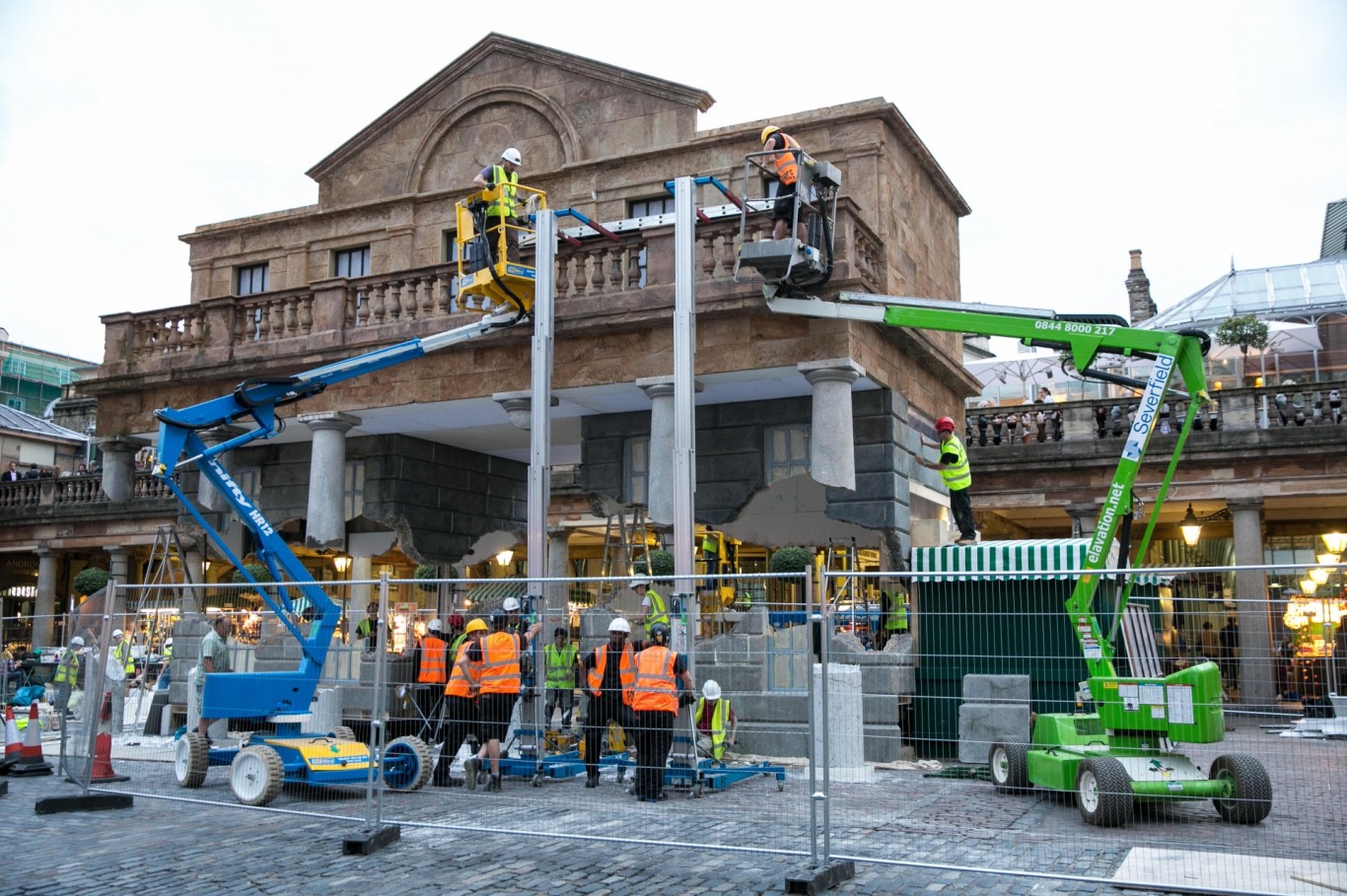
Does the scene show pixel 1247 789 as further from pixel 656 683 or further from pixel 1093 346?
pixel 1093 346

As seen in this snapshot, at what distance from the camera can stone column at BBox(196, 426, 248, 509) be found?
21.3 meters

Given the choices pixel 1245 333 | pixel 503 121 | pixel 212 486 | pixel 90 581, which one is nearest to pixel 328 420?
pixel 212 486

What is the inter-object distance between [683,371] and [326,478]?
6.98 meters

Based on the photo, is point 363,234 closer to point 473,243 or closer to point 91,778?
point 473,243

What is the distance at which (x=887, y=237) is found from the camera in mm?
18391

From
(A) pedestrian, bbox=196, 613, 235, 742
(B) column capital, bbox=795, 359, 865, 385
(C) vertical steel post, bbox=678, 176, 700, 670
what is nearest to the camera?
(A) pedestrian, bbox=196, 613, 235, 742

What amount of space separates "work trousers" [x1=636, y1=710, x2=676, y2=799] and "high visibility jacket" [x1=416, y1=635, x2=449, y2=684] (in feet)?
6.48

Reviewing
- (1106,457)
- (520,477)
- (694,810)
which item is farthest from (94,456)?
(694,810)

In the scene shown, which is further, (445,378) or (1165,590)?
(445,378)

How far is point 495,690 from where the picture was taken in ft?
38.4

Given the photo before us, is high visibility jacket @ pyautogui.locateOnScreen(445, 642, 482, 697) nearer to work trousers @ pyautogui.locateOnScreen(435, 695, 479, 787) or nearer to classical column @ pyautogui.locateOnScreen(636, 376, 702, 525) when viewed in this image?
work trousers @ pyautogui.locateOnScreen(435, 695, 479, 787)

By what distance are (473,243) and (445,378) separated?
8.04 feet

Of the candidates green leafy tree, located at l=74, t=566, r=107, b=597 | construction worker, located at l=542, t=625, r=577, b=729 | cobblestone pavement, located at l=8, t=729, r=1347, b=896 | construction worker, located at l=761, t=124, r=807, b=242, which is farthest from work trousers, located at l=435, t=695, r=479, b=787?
green leafy tree, located at l=74, t=566, r=107, b=597

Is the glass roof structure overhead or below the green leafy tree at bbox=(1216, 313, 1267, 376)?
overhead
